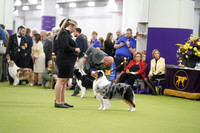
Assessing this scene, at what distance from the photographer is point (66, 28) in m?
6.23

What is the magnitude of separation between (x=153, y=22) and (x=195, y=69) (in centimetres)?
202

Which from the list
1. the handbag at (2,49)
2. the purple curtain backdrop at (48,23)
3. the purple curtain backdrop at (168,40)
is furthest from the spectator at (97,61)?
the purple curtain backdrop at (48,23)

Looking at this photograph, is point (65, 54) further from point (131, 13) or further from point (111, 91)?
point (131, 13)

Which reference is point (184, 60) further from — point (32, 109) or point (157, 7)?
point (32, 109)

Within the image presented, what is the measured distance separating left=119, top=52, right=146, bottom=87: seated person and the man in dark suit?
112 inches

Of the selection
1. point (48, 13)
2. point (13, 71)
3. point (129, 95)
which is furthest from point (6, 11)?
point (48, 13)

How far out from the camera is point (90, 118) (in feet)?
18.0

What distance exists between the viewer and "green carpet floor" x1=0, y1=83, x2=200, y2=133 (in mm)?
4664

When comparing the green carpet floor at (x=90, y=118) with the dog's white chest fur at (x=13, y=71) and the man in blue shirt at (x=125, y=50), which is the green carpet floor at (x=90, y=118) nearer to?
the dog's white chest fur at (x=13, y=71)

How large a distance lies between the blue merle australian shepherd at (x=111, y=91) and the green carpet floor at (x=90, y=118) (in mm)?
182

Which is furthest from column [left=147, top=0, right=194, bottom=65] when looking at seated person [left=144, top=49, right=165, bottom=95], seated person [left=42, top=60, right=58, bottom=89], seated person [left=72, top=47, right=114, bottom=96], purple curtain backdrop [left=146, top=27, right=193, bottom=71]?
seated person [left=72, top=47, right=114, bottom=96]

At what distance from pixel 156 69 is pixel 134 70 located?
0.58 meters

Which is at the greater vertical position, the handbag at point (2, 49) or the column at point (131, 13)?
the column at point (131, 13)

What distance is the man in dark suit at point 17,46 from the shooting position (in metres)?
10.3
